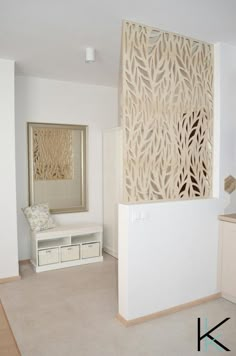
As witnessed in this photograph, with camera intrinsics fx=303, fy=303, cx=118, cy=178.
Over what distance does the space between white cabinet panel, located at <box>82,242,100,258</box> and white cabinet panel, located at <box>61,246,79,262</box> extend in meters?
0.11

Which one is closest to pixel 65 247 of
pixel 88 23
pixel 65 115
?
pixel 65 115

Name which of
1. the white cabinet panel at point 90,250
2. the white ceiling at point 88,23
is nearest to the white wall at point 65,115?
the white cabinet panel at point 90,250

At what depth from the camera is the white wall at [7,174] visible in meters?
3.62

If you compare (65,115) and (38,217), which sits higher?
(65,115)

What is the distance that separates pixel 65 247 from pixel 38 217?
0.56 m

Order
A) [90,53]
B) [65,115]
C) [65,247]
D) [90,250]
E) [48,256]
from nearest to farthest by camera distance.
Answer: [90,53] → [48,256] → [65,247] → [90,250] → [65,115]

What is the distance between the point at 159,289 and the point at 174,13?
2426 mm

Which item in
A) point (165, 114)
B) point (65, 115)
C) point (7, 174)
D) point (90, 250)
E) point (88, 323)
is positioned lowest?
point (88, 323)

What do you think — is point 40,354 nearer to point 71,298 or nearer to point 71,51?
point 71,298

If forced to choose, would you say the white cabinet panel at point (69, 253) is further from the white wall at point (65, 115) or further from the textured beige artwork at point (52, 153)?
the textured beige artwork at point (52, 153)

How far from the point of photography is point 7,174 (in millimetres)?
3688

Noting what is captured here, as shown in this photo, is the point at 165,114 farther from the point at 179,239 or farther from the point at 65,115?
the point at 65,115

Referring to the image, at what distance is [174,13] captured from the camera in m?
2.50

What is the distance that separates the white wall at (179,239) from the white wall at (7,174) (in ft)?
5.46
